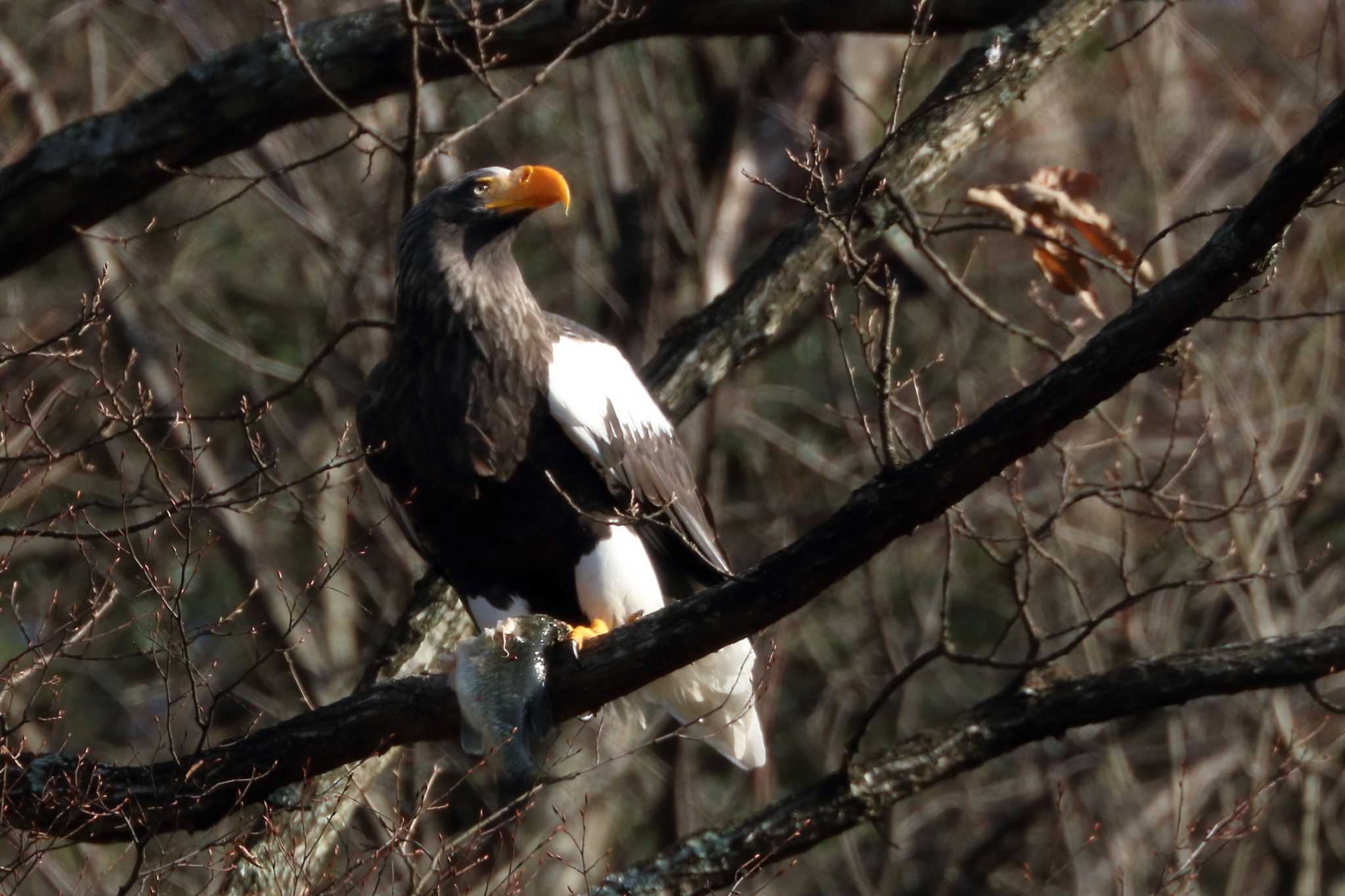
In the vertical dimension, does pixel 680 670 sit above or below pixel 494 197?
below

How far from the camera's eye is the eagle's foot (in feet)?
13.4

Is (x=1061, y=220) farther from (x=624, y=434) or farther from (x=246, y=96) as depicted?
(x=246, y=96)

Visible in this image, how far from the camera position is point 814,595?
3572mm

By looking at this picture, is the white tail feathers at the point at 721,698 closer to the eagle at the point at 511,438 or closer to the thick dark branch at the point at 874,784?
the eagle at the point at 511,438

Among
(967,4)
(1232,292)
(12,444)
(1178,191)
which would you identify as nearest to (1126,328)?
(1232,292)

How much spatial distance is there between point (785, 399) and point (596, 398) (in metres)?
4.91

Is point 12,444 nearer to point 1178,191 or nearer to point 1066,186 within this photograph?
point 1066,186

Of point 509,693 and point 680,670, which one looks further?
point 680,670

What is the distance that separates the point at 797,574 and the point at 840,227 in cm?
77

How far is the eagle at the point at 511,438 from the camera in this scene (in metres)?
4.68

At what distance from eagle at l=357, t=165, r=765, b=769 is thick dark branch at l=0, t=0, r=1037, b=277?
45 centimetres

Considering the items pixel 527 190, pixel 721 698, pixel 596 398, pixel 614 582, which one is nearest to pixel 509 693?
pixel 614 582

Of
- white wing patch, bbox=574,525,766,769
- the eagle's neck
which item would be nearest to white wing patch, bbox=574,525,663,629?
white wing patch, bbox=574,525,766,769

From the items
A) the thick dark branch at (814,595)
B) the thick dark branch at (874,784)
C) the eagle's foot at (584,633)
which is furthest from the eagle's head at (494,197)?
the thick dark branch at (874,784)
